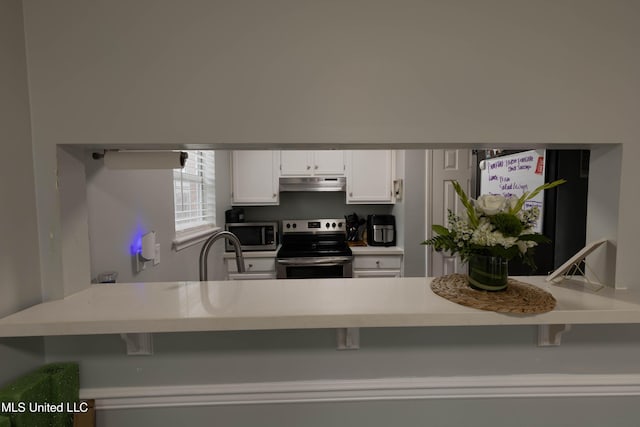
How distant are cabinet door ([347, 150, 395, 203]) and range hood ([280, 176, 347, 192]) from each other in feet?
0.35

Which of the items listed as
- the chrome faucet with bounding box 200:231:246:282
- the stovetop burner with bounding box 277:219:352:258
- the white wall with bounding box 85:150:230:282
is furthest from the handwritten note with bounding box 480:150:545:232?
the white wall with bounding box 85:150:230:282

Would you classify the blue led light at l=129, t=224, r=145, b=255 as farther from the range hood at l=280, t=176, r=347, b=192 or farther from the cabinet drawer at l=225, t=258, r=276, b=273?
the range hood at l=280, t=176, r=347, b=192

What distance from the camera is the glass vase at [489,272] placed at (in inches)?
34.5

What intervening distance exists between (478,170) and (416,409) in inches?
66.2

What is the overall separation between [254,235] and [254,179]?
0.60 metres

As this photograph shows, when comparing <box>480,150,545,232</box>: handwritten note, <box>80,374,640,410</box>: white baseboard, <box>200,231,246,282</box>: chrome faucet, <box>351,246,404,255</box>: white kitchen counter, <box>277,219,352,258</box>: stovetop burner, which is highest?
<box>480,150,545,232</box>: handwritten note

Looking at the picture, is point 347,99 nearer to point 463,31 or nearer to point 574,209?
point 463,31

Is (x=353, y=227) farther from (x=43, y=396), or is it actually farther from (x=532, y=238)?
(x=43, y=396)

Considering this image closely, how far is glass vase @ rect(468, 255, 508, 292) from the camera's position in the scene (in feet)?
2.88

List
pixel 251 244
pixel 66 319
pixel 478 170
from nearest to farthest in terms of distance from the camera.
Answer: pixel 66 319
pixel 478 170
pixel 251 244

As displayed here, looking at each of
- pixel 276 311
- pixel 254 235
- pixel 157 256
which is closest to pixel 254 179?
pixel 254 235

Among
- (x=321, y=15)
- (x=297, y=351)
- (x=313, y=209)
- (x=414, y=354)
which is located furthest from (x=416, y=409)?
(x=313, y=209)

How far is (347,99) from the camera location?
3.02 ft

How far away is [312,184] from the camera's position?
9.76ft
